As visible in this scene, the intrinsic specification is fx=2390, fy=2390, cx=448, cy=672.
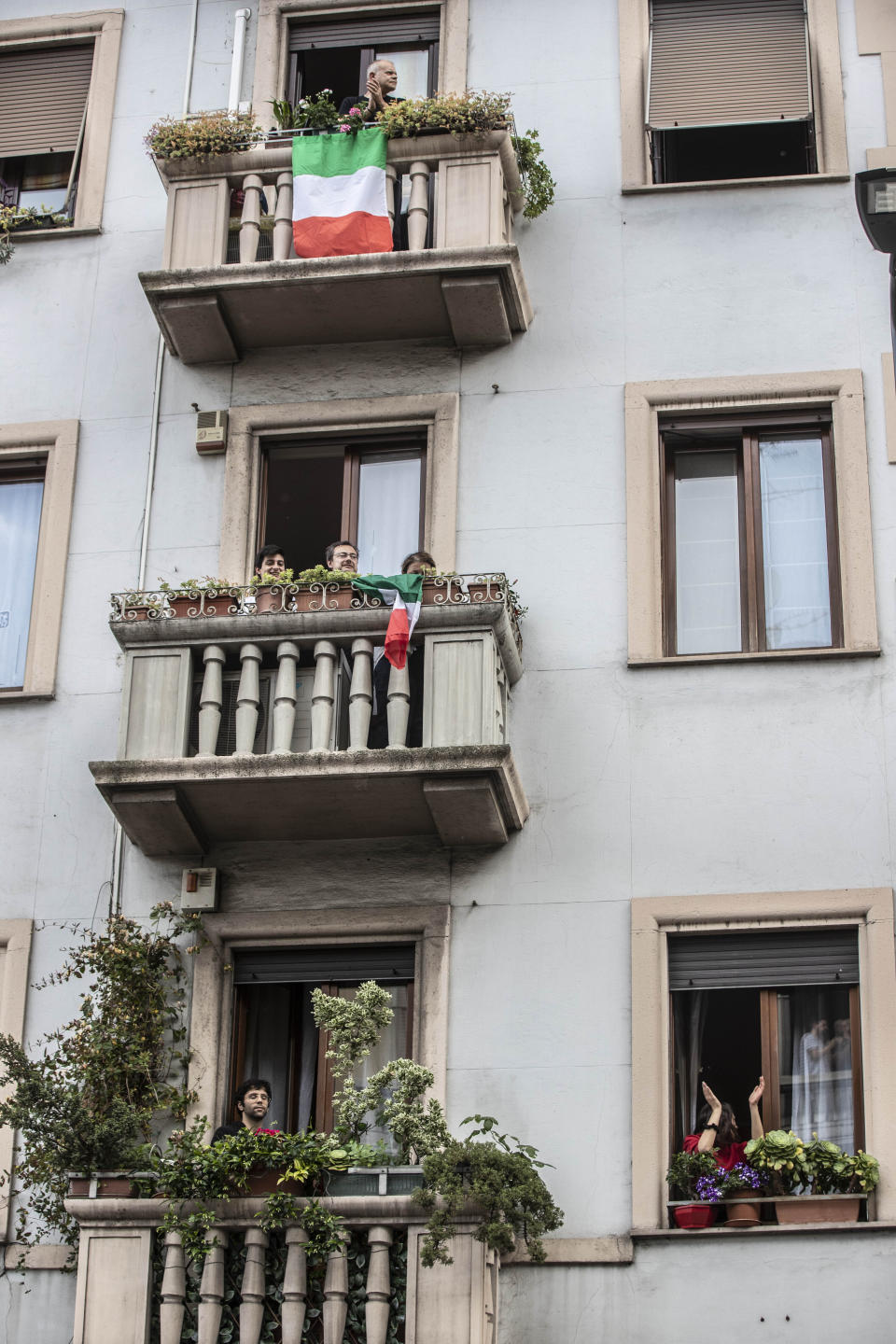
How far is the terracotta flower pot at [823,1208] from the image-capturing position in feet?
49.9

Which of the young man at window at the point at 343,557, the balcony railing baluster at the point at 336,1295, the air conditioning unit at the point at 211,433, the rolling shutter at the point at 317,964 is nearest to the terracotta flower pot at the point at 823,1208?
the balcony railing baluster at the point at 336,1295

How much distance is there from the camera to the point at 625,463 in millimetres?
17953

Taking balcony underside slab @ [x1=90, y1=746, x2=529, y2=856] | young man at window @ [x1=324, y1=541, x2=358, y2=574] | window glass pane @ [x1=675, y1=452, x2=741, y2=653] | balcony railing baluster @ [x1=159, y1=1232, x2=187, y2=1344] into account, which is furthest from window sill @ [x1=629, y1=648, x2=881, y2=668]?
balcony railing baluster @ [x1=159, y1=1232, x2=187, y2=1344]

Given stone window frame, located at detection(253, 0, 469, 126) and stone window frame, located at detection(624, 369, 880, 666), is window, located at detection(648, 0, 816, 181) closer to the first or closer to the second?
stone window frame, located at detection(253, 0, 469, 126)

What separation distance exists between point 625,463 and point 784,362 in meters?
1.47

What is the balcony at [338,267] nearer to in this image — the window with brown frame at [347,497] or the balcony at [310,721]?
the window with brown frame at [347,497]

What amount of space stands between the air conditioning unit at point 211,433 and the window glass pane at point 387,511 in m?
1.12

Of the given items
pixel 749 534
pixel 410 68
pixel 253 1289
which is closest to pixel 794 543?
pixel 749 534

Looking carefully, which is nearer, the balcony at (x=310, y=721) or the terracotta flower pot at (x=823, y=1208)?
the terracotta flower pot at (x=823, y=1208)

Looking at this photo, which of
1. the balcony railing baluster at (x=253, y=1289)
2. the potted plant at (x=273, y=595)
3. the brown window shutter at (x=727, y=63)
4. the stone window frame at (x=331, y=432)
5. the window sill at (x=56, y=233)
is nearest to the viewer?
the balcony railing baluster at (x=253, y=1289)

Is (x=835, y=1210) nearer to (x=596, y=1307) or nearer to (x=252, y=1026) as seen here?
(x=596, y=1307)

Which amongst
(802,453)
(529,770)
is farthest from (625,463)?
(529,770)

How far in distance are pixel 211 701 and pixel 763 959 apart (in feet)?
13.7

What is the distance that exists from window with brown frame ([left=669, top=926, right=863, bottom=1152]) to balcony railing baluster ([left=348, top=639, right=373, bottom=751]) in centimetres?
256
